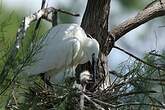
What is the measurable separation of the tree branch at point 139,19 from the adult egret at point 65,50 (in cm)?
12

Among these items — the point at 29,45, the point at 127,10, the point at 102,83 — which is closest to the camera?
the point at 29,45

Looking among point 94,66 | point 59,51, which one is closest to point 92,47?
point 94,66

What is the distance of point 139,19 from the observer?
2715 mm

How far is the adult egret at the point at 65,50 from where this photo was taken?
106 inches

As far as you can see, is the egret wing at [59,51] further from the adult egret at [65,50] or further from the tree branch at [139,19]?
the tree branch at [139,19]

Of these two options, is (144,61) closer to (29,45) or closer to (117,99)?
(117,99)

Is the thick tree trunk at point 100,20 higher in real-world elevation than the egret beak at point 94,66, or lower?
higher

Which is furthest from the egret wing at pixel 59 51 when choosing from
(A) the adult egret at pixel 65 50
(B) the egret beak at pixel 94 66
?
(B) the egret beak at pixel 94 66

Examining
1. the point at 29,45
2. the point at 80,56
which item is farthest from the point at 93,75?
the point at 29,45

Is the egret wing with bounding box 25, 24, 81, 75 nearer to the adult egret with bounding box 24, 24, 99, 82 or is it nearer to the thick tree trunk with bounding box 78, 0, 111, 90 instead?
the adult egret with bounding box 24, 24, 99, 82

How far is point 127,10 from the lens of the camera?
427cm

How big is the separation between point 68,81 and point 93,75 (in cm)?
63

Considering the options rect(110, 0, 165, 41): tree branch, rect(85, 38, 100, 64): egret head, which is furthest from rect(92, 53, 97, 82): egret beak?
rect(110, 0, 165, 41): tree branch

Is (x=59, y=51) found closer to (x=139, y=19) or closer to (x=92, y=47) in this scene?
(x=92, y=47)
